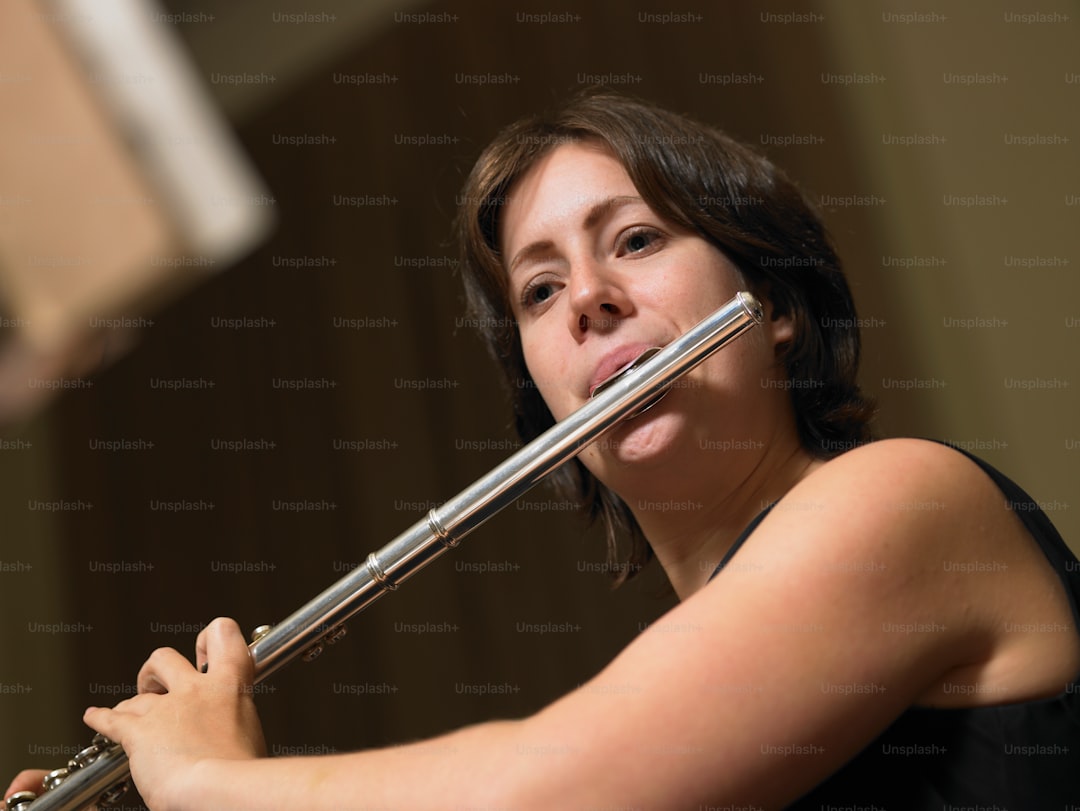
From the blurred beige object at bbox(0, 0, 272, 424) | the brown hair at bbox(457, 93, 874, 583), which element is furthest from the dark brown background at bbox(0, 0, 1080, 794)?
the brown hair at bbox(457, 93, 874, 583)

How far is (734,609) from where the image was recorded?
2.19 ft

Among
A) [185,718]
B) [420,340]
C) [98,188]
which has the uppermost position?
[98,188]

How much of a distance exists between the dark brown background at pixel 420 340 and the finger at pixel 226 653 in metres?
1.33

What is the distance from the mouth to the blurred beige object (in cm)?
195

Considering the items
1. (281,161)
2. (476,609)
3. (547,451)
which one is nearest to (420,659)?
(476,609)

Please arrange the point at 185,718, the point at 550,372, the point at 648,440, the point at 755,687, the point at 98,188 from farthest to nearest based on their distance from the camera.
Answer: the point at 98,188 → the point at 550,372 → the point at 648,440 → the point at 185,718 → the point at 755,687

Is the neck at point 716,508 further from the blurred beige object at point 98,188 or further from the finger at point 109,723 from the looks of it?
the blurred beige object at point 98,188

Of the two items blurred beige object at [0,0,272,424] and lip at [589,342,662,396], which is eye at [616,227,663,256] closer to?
lip at [589,342,662,396]

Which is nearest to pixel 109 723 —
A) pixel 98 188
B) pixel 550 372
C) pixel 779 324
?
pixel 550 372

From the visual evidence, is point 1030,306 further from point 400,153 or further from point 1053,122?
point 400,153

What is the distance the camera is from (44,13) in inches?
115

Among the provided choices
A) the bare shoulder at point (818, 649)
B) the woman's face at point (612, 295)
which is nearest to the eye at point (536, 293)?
the woman's face at point (612, 295)

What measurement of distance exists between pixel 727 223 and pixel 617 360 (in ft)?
0.61

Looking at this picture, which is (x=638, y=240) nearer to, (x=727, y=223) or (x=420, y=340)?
(x=727, y=223)
